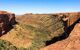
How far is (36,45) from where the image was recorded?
254 ft

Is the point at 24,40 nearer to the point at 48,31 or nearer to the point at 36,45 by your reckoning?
the point at 36,45

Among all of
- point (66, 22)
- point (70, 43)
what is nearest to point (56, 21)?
point (66, 22)

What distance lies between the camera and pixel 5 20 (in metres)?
86.6

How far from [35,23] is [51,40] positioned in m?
21.8

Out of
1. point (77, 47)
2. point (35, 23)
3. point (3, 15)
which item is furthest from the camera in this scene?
point (35, 23)

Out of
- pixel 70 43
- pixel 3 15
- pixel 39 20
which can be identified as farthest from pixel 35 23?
pixel 70 43

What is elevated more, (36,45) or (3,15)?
(3,15)

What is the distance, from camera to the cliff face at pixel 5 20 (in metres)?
84.1

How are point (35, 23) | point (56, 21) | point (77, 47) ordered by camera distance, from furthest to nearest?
point (56, 21) < point (35, 23) < point (77, 47)

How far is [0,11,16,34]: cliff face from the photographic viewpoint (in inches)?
3312

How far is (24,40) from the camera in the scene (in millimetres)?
78812

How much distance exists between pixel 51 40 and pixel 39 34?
6147 mm

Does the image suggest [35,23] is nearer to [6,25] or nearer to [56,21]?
[56,21]

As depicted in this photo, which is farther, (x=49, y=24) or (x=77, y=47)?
(x=49, y=24)
